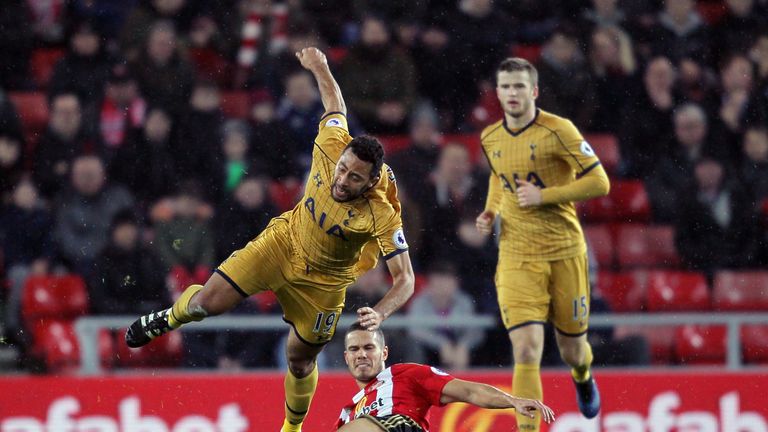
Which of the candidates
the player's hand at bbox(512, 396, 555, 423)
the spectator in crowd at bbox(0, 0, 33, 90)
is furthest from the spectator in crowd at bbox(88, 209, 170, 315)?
the player's hand at bbox(512, 396, 555, 423)

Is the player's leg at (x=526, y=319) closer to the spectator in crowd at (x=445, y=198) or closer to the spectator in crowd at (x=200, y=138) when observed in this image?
the spectator in crowd at (x=445, y=198)

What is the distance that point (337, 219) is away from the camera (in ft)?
22.5

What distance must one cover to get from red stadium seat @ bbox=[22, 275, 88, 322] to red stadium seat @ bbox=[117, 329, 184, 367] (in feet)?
1.86

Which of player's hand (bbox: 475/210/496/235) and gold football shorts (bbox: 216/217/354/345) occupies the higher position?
player's hand (bbox: 475/210/496/235)

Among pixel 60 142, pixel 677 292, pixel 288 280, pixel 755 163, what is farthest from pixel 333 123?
pixel 755 163

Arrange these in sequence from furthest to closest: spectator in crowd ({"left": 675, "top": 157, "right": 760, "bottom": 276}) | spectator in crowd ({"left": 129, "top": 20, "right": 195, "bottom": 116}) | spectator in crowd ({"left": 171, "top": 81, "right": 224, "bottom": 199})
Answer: spectator in crowd ({"left": 129, "top": 20, "right": 195, "bottom": 116})
spectator in crowd ({"left": 171, "top": 81, "right": 224, "bottom": 199})
spectator in crowd ({"left": 675, "top": 157, "right": 760, "bottom": 276})

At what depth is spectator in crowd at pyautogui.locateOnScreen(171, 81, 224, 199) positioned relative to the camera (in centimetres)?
1092

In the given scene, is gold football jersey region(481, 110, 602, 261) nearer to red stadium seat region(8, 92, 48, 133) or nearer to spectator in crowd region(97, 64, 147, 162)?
spectator in crowd region(97, 64, 147, 162)

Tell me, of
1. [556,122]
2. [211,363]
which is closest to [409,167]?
[211,363]

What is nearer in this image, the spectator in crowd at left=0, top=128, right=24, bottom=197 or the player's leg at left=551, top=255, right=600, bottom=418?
the player's leg at left=551, top=255, right=600, bottom=418

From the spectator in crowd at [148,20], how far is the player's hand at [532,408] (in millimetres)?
6265

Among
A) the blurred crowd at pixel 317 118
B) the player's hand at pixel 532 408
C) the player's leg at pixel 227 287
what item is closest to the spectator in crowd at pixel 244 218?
the blurred crowd at pixel 317 118

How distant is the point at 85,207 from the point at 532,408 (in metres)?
5.51

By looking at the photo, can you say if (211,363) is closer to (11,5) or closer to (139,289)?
(139,289)
